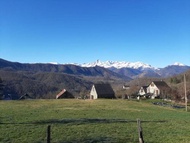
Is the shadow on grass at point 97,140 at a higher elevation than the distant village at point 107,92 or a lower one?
lower

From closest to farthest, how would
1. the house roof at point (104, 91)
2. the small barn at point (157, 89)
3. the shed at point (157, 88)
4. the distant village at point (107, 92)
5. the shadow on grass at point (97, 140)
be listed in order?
1. the shadow on grass at point (97, 140)
2. the house roof at point (104, 91)
3. the distant village at point (107, 92)
4. the small barn at point (157, 89)
5. the shed at point (157, 88)

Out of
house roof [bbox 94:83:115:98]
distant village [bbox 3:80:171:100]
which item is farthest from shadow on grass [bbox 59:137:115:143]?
house roof [bbox 94:83:115:98]

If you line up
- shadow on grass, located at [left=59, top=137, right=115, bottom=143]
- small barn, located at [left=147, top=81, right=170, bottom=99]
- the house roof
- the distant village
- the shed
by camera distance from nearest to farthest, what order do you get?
shadow on grass, located at [left=59, top=137, right=115, bottom=143] → the house roof → the distant village → small barn, located at [left=147, top=81, right=170, bottom=99] → the shed

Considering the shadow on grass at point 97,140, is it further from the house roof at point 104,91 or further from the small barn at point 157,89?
the small barn at point 157,89

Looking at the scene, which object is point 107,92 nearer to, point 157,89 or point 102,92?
point 102,92

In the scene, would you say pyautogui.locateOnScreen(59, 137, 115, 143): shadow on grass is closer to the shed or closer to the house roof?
the house roof

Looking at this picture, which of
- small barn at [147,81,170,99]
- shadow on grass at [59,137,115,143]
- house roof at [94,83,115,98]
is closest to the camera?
shadow on grass at [59,137,115,143]

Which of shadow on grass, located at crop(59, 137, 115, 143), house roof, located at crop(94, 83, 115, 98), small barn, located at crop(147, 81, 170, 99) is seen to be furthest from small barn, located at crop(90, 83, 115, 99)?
shadow on grass, located at crop(59, 137, 115, 143)

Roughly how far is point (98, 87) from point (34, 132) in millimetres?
92862

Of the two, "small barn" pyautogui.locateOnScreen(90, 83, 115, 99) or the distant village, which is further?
the distant village

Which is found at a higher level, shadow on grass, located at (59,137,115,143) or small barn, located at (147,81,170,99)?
small barn, located at (147,81,170,99)

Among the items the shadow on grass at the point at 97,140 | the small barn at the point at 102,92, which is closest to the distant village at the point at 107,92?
the small barn at the point at 102,92

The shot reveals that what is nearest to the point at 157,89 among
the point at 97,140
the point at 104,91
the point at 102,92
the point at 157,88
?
the point at 157,88

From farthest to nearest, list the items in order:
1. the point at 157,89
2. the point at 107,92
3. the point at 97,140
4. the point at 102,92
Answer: the point at 157,89
the point at 107,92
the point at 102,92
the point at 97,140
